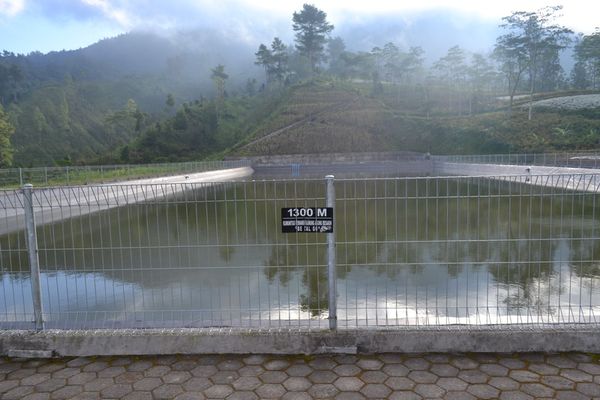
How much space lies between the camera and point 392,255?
33.3 ft

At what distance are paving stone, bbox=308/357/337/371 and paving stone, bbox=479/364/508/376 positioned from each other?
114 cm

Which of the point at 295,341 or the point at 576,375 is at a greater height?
the point at 295,341

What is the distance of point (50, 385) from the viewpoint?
3486mm

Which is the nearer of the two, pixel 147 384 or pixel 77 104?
pixel 147 384

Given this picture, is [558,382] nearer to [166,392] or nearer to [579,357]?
[579,357]

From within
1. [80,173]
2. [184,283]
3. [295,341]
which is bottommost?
[184,283]

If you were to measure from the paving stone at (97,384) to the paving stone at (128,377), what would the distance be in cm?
5

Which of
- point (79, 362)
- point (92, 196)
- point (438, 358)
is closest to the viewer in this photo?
point (438, 358)

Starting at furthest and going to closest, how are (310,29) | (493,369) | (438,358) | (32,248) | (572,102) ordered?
1. (310,29)
2. (572,102)
3. (32,248)
4. (438,358)
5. (493,369)

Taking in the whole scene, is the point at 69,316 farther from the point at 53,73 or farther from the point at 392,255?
the point at 53,73

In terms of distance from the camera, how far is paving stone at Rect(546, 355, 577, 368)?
357 cm

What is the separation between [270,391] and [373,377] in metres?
0.78

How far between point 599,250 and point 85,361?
10.1 m

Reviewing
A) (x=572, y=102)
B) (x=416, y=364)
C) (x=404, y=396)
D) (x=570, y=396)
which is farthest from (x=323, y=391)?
(x=572, y=102)
